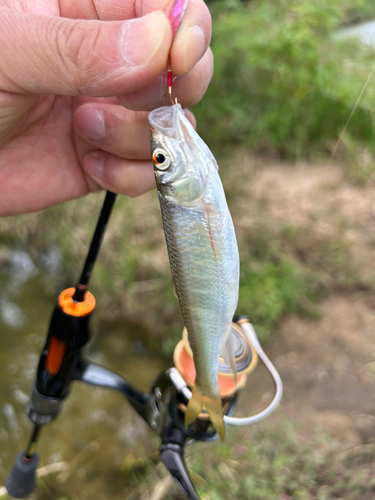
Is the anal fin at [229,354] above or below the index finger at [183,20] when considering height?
below

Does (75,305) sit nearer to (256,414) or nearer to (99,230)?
(99,230)

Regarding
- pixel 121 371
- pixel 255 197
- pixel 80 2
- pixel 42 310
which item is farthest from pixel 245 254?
pixel 80 2

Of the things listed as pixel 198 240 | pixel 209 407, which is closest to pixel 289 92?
pixel 198 240

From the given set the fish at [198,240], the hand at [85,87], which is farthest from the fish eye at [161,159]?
the hand at [85,87]

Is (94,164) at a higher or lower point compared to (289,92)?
higher

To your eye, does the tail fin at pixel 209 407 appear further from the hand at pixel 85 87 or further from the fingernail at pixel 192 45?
the fingernail at pixel 192 45

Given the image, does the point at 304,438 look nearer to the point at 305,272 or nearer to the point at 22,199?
the point at 305,272
